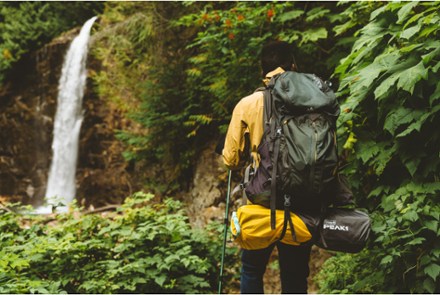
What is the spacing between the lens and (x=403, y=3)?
333 cm

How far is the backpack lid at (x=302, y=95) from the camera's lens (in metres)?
2.56

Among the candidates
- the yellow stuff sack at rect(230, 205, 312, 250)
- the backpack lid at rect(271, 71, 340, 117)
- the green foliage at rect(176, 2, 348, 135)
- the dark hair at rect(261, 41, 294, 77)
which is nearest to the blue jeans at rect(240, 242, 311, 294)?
the yellow stuff sack at rect(230, 205, 312, 250)

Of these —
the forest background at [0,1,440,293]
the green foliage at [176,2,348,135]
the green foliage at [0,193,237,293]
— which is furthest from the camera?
the green foliage at [176,2,348,135]

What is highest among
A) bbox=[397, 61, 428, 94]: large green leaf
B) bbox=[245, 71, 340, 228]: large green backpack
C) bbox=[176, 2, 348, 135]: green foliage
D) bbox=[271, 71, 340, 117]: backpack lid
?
bbox=[176, 2, 348, 135]: green foliage

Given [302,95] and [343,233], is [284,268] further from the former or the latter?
[302,95]

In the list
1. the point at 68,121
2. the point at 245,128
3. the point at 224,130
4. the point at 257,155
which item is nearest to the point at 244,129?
the point at 245,128

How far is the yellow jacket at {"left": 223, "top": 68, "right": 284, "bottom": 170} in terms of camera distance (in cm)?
275

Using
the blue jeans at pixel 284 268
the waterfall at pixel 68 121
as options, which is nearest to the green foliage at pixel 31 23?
the waterfall at pixel 68 121

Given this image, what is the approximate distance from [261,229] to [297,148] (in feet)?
1.89

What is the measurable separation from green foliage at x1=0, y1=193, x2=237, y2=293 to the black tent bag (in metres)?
2.08

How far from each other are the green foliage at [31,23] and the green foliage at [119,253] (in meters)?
12.0

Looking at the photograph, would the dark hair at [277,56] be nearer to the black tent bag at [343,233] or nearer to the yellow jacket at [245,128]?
the yellow jacket at [245,128]

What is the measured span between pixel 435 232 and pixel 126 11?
693 centimetres

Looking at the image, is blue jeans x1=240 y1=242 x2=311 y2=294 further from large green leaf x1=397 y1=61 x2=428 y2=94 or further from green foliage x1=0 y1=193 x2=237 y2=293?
green foliage x1=0 y1=193 x2=237 y2=293
